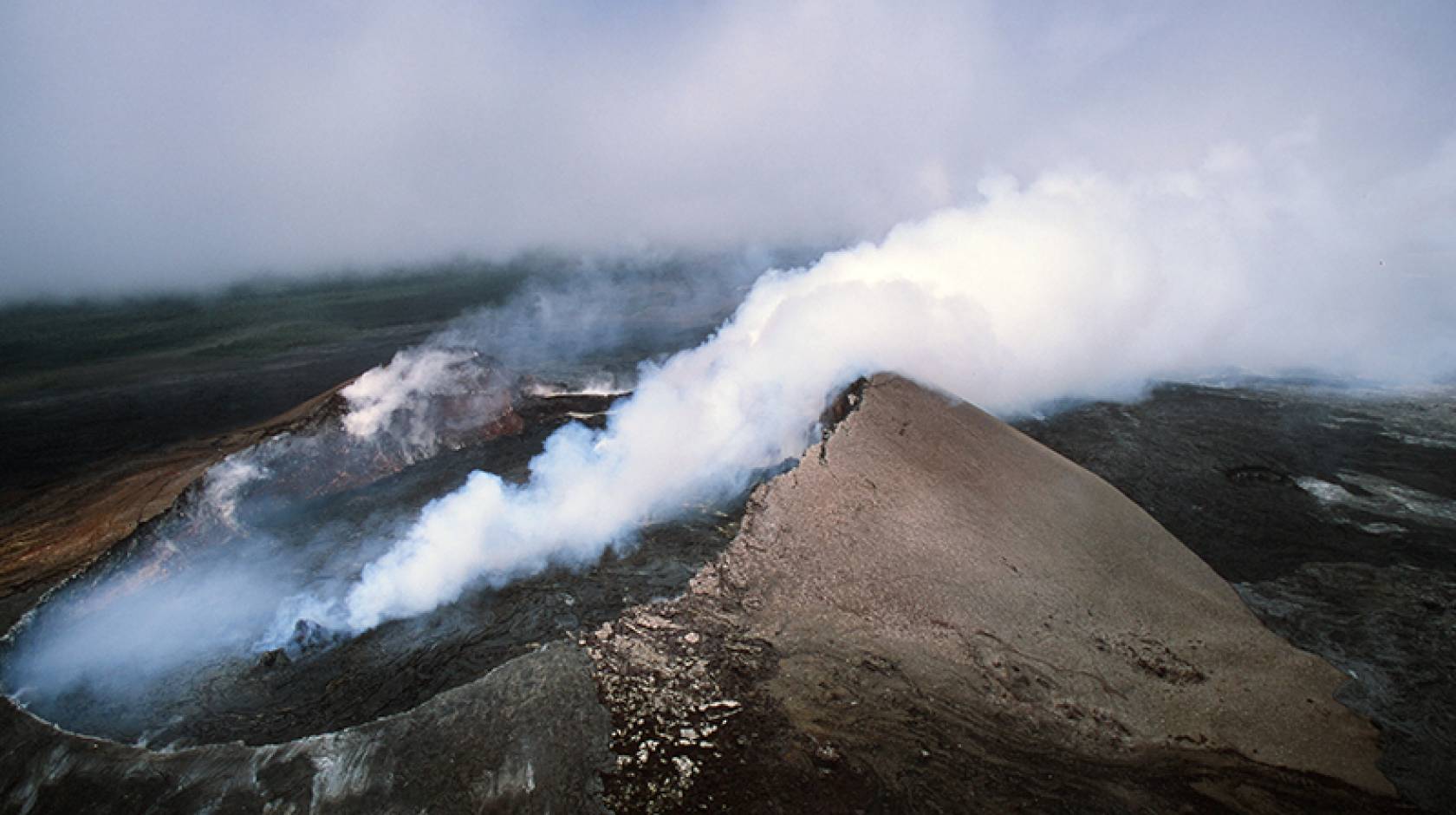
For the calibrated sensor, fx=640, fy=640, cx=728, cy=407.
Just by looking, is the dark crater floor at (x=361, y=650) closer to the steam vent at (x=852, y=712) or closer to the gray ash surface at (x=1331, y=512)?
the steam vent at (x=852, y=712)

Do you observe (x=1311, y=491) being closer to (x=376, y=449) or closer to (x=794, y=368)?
(x=794, y=368)

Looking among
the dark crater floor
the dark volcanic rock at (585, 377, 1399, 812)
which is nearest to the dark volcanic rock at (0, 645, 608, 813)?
the dark crater floor

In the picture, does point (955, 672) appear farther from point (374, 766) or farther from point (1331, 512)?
point (1331, 512)

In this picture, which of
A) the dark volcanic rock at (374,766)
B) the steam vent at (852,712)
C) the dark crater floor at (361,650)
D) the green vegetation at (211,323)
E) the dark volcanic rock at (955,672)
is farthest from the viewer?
the green vegetation at (211,323)

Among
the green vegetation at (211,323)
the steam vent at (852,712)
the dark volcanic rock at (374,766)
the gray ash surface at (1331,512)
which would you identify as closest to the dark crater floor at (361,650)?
the steam vent at (852,712)

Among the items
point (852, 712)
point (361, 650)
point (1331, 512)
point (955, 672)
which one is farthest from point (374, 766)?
point (1331, 512)
